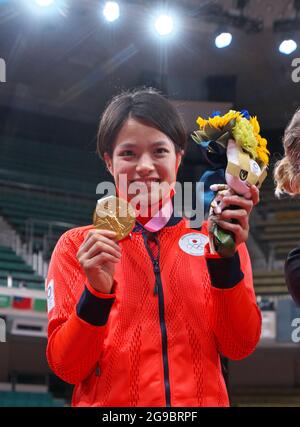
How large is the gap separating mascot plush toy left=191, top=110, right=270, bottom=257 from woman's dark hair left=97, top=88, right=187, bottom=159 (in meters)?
0.13

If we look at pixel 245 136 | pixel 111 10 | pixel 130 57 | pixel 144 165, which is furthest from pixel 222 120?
pixel 130 57

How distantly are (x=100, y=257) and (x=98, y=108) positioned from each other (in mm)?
7608

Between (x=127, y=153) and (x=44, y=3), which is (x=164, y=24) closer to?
(x=44, y=3)

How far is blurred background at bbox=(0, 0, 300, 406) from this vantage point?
257 inches

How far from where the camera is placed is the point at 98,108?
849 centimetres

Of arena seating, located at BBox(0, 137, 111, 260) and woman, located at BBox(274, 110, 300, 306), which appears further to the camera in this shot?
arena seating, located at BBox(0, 137, 111, 260)

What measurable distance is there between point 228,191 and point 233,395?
6.04m

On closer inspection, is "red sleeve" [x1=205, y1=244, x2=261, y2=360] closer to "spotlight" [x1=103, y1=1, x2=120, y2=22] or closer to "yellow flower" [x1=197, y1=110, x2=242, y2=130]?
"yellow flower" [x1=197, y1=110, x2=242, y2=130]

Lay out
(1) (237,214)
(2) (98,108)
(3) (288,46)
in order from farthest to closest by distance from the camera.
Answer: (2) (98,108)
(3) (288,46)
(1) (237,214)

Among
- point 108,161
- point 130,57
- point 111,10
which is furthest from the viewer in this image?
point 130,57

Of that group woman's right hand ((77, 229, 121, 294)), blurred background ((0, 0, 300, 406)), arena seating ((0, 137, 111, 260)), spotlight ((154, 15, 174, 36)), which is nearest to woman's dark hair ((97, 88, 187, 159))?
woman's right hand ((77, 229, 121, 294))

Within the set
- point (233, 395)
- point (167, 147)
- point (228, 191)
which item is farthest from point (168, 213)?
point (233, 395)
